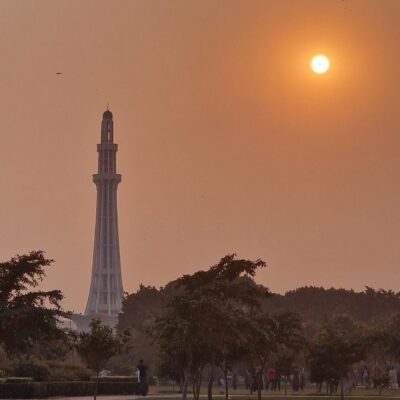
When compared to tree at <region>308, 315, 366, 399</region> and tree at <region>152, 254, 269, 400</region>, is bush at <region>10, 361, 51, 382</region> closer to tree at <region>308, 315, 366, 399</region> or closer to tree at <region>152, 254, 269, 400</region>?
tree at <region>152, 254, 269, 400</region>

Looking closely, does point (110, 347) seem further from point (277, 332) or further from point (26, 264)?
point (277, 332)

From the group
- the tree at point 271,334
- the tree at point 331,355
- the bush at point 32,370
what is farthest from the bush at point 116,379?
the tree at point 271,334

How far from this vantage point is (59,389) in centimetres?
7319

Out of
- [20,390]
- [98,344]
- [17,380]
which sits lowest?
[20,390]

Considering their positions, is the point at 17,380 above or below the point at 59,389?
above

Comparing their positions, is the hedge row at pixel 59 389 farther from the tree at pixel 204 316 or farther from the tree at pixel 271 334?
the tree at pixel 271 334

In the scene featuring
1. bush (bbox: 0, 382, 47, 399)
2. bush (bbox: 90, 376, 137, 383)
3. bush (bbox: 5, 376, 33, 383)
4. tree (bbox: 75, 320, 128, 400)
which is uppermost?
tree (bbox: 75, 320, 128, 400)

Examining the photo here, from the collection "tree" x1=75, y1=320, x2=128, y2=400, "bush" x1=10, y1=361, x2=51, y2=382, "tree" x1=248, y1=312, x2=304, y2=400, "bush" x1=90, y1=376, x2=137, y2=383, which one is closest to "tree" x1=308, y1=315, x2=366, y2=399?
"tree" x1=248, y1=312, x2=304, y2=400

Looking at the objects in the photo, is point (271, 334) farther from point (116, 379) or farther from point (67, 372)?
point (67, 372)

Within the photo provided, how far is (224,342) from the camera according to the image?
62156 mm

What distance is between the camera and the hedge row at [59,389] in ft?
223

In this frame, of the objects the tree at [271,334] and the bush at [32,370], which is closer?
the tree at [271,334]

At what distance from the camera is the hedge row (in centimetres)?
6800

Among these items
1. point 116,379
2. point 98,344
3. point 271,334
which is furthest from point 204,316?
point 116,379
